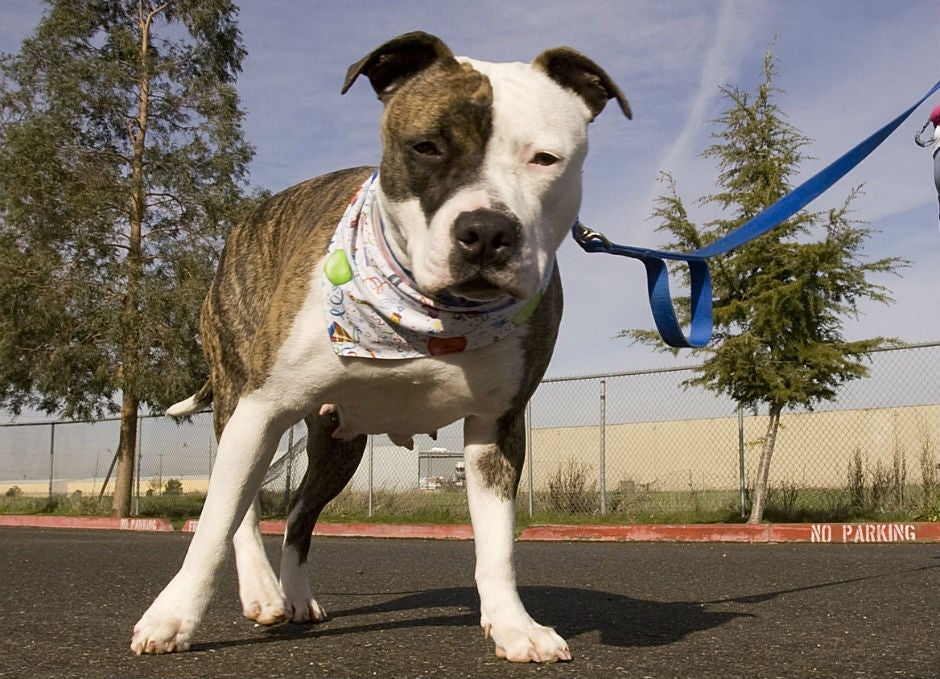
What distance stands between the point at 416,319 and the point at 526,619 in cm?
99

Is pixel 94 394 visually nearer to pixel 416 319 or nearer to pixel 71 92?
pixel 71 92

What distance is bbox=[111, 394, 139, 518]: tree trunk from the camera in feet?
58.7

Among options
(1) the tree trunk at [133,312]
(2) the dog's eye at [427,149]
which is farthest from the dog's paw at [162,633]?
(1) the tree trunk at [133,312]

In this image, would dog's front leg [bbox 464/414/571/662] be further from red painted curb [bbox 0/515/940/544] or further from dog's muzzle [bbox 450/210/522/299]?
red painted curb [bbox 0/515/940/544]

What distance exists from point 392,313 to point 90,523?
48.9ft

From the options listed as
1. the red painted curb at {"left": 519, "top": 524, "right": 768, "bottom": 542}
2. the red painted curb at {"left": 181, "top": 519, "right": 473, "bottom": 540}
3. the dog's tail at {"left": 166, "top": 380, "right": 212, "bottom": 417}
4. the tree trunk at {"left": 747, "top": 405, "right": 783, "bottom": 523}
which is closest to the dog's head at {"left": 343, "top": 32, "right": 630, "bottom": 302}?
the dog's tail at {"left": 166, "top": 380, "right": 212, "bottom": 417}

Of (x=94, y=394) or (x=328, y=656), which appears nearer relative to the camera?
(x=328, y=656)

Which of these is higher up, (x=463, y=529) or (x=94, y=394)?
(x=94, y=394)

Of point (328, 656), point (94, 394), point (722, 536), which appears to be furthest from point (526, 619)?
point (94, 394)

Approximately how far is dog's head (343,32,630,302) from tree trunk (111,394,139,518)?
16.0 metres

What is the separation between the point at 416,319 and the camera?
311 centimetres

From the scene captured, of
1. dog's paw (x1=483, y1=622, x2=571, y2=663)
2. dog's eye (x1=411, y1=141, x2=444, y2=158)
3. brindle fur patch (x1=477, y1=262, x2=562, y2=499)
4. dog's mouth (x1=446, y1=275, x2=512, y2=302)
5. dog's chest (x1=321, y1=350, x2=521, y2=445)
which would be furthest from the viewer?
brindle fur patch (x1=477, y1=262, x2=562, y2=499)

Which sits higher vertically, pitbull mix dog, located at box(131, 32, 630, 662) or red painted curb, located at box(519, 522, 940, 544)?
pitbull mix dog, located at box(131, 32, 630, 662)

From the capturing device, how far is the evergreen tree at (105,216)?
17453mm
